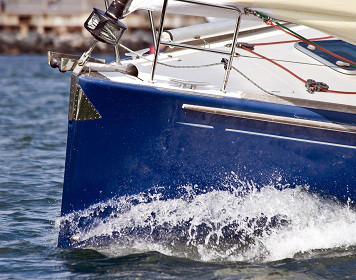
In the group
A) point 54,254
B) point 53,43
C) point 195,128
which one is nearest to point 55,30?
point 53,43

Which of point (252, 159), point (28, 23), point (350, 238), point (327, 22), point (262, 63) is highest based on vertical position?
point (327, 22)

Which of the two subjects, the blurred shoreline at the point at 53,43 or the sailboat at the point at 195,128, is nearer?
the sailboat at the point at 195,128

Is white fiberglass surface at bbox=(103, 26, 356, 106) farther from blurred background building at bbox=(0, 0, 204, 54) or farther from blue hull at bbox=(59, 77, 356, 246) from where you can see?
blurred background building at bbox=(0, 0, 204, 54)

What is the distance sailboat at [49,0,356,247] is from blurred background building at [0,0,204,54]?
27.5 metres

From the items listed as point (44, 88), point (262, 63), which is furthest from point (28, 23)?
point (262, 63)

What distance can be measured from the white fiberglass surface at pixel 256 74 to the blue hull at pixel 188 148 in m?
0.19

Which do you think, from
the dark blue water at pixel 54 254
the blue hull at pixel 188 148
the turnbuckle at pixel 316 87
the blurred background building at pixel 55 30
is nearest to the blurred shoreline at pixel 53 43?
the blurred background building at pixel 55 30

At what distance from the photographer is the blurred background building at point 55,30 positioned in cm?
3397

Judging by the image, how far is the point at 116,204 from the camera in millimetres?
6055

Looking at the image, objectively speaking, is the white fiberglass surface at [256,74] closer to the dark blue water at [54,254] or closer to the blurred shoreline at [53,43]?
the dark blue water at [54,254]

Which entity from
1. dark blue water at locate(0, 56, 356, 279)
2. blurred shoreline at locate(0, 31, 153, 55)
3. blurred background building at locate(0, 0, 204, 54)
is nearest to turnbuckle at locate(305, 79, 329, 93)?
dark blue water at locate(0, 56, 356, 279)

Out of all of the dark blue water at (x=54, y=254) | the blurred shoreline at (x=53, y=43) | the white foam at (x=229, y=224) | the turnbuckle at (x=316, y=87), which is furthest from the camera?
the blurred shoreline at (x=53, y=43)

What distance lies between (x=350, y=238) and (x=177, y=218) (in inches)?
53.4

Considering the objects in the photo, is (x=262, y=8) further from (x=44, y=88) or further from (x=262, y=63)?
(x=44, y=88)
